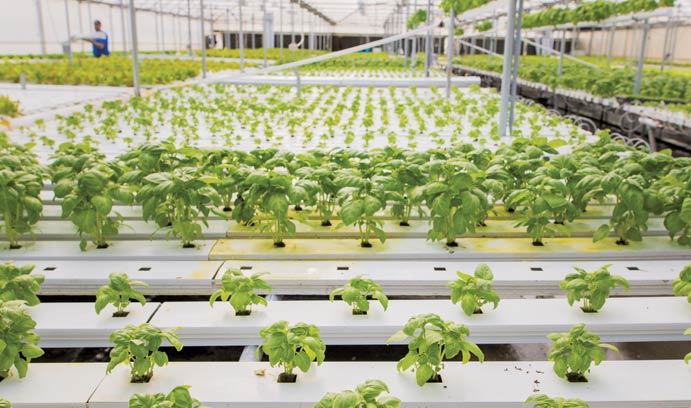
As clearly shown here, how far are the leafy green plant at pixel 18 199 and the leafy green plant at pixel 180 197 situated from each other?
2.08 ft

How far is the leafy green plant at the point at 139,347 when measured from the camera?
86.4 inches

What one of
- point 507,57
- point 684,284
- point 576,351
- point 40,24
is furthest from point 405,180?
point 40,24

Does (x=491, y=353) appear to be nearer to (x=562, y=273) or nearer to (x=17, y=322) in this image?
(x=562, y=273)

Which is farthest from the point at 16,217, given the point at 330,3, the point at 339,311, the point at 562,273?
the point at 330,3

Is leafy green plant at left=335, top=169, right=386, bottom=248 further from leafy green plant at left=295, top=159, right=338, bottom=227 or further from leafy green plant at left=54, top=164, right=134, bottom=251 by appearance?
leafy green plant at left=54, top=164, right=134, bottom=251

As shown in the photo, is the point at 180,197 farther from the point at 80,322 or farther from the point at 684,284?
the point at 684,284

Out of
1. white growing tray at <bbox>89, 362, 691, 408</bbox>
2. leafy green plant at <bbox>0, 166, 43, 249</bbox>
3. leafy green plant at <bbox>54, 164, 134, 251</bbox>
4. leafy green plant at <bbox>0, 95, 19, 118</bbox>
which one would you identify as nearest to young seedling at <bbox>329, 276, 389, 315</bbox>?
white growing tray at <bbox>89, 362, 691, 408</bbox>

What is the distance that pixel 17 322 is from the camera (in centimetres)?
229

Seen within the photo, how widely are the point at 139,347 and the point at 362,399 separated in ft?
2.85

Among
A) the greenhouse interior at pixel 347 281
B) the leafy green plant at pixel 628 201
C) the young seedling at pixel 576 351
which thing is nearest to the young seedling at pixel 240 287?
the greenhouse interior at pixel 347 281

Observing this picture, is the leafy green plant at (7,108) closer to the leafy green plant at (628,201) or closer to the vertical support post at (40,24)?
the leafy green plant at (628,201)

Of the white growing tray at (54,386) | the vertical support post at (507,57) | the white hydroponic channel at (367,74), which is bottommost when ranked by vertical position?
the white growing tray at (54,386)

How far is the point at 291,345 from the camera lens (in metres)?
2.28

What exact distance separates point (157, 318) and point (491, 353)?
67.1 inches
